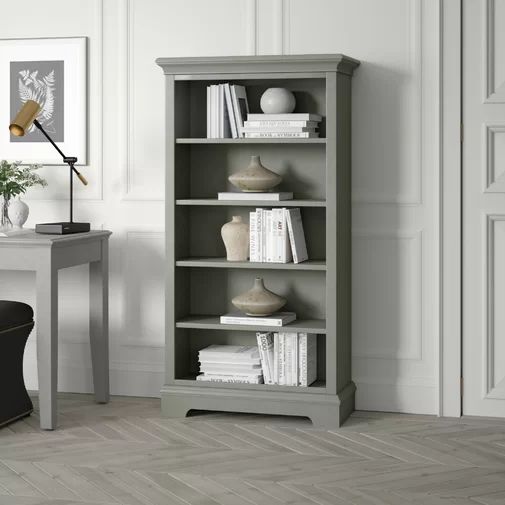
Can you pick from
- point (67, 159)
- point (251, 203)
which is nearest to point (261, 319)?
point (251, 203)

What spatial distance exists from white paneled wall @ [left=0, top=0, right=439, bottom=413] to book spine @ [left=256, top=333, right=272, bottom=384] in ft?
1.55

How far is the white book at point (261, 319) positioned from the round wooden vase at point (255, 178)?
1.97ft

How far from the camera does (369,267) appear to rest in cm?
492

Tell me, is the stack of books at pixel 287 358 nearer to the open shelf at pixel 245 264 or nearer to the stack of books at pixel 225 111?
the open shelf at pixel 245 264

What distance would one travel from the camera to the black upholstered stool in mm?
4547

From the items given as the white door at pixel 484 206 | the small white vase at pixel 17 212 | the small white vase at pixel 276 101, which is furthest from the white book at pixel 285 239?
the small white vase at pixel 17 212

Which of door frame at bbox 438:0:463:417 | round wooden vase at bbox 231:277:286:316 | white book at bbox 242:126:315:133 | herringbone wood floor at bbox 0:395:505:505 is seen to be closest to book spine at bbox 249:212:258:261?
round wooden vase at bbox 231:277:286:316

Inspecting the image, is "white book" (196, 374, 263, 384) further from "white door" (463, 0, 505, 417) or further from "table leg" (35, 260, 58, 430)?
"white door" (463, 0, 505, 417)

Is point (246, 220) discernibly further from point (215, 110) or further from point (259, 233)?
point (215, 110)

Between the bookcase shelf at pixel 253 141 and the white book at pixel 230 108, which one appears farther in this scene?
the white book at pixel 230 108

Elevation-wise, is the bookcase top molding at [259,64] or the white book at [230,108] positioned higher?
the bookcase top molding at [259,64]

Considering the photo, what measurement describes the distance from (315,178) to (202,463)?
1571mm

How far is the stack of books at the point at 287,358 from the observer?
4742 mm

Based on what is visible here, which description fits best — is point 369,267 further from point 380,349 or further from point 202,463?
point 202,463
